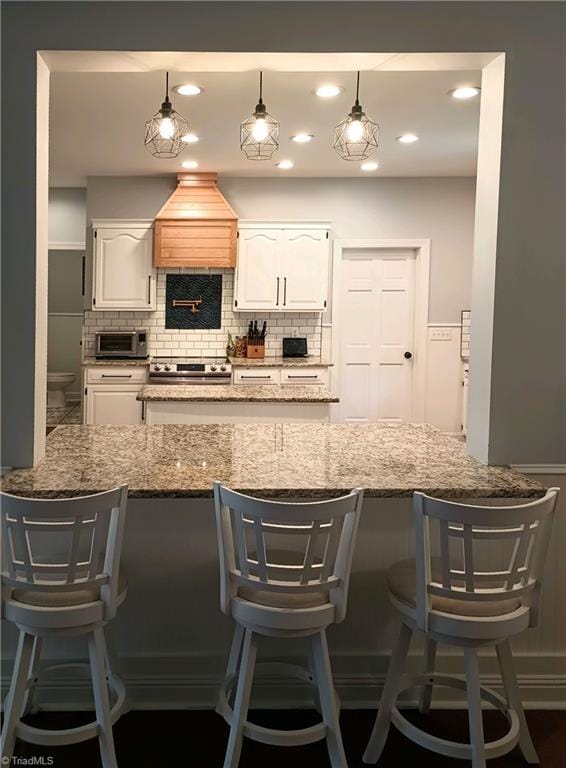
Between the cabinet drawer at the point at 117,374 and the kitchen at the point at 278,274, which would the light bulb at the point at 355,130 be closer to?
the kitchen at the point at 278,274

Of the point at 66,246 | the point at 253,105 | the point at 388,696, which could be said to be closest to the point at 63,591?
the point at 388,696

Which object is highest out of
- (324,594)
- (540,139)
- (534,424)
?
(540,139)

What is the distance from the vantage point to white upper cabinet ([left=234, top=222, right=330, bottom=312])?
20.2 ft

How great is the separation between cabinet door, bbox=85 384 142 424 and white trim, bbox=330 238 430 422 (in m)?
1.93

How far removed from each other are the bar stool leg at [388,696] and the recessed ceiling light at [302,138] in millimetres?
3775

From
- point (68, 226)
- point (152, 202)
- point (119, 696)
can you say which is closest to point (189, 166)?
point (152, 202)

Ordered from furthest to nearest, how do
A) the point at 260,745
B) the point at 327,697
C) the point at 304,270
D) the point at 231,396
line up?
the point at 304,270 < the point at 231,396 < the point at 260,745 < the point at 327,697

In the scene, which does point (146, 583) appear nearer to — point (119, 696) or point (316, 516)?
point (119, 696)

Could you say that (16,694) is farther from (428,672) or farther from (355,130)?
(355,130)

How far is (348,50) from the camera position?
7.60 feet

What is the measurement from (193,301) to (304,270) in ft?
3.71

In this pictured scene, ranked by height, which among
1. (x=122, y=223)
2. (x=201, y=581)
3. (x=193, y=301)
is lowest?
(x=201, y=581)

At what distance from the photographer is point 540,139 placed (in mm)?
2357

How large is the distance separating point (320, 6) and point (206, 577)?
6.69 feet
